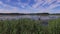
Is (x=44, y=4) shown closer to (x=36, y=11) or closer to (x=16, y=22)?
(x=36, y=11)

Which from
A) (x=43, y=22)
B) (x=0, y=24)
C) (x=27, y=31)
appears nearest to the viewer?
(x=27, y=31)

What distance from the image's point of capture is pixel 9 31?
6.91 meters

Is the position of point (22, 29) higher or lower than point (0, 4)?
lower

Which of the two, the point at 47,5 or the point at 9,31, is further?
the point at 47,5

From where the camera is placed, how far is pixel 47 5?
27.3 feet

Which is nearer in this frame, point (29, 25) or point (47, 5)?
point (29, 25)

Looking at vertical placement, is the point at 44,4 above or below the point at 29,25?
above

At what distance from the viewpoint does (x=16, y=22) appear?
716 centimetres

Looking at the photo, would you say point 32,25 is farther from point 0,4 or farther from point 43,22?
point 0,4

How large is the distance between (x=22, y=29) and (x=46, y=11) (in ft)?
5.61

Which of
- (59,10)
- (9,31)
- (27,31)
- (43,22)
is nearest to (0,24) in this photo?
(9,31)

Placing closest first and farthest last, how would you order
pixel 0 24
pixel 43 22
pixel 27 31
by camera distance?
1. pixel 27 31
2. pixel 0 24
3. pixel 43 22

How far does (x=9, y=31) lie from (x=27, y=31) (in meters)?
0.54

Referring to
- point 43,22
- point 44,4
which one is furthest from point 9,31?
point 44,4
